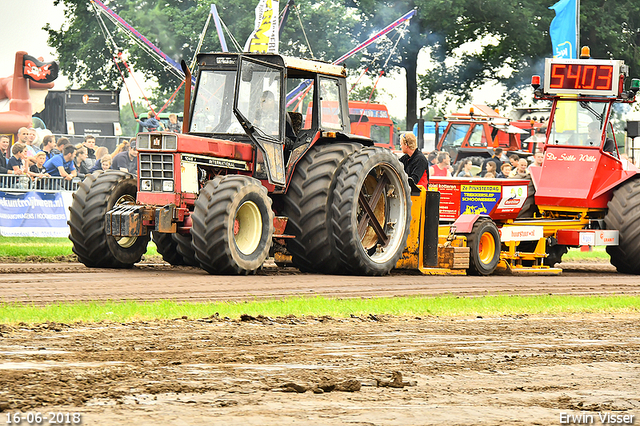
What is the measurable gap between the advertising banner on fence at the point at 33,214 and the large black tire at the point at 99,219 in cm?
609

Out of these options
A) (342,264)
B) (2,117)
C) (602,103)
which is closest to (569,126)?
(602,103)

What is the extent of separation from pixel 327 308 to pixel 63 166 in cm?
1173

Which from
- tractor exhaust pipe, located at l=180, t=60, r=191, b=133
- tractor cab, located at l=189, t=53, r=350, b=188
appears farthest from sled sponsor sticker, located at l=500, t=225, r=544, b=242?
tractor exhaust pipe, located at l=180, t=60, r=191, b=133

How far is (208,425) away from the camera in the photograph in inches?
178

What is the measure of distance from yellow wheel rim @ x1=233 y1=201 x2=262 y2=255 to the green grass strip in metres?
2.49

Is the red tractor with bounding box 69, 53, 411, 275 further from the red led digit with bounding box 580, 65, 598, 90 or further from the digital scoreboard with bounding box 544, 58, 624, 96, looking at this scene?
the red led digit with bounding box 580, 65, 598, 90

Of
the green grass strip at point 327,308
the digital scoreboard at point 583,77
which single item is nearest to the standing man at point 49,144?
the digital scoreboard at point 583,77

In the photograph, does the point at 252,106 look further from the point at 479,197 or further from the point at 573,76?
the point at 573,76

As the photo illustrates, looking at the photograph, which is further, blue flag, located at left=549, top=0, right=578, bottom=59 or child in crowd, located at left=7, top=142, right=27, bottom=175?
blue flag, located at left=549, top=0, right=578, bottom=59

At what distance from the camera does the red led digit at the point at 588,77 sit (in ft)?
53.1

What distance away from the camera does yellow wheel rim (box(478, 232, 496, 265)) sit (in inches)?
574

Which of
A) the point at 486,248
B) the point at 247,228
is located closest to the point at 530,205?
the point at 486,248

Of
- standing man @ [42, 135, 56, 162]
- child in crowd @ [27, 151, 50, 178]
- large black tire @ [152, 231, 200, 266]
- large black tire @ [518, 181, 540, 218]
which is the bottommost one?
large black tire @ [152, 231, 200, 266]

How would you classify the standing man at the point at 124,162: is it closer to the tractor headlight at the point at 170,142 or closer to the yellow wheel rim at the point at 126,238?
the yellow wheel rim at the point at 126,238
